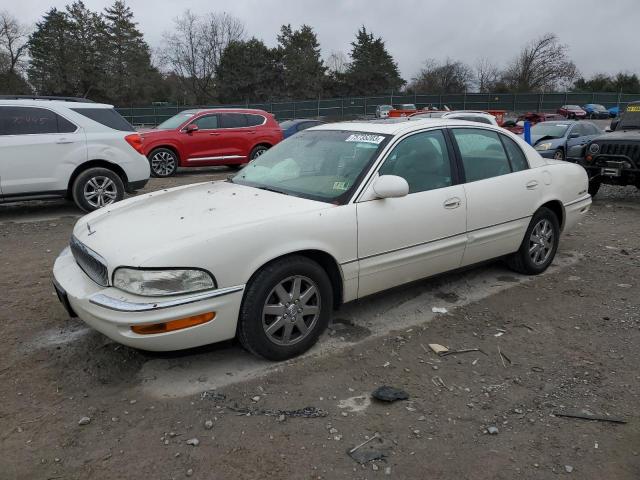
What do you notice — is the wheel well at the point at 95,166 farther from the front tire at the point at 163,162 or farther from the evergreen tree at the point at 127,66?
the evergreen tree at the point at 127,66

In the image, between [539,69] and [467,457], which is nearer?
Result: [467,457]

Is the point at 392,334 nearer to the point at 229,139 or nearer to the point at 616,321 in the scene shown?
the point at 616,321

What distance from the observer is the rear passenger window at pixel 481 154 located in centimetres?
455

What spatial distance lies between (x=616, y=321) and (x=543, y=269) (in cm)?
116

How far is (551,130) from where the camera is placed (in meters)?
14.4

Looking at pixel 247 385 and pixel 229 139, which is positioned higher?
pixel 229 139

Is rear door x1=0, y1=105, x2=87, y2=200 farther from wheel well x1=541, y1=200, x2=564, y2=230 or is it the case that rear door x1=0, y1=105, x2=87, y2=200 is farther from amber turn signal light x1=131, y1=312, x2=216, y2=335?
wheel well x1=541, y1=200, x2=564, y2=230

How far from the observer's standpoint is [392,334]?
402cm

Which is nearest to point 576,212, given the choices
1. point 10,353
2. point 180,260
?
point 180,260

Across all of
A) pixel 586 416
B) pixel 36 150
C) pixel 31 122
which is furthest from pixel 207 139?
pixel 586 416

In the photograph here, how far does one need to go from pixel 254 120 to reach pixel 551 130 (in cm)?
807

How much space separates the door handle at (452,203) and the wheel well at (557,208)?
4.77ft

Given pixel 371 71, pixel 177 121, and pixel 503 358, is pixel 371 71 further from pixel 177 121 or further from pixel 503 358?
pixel 503 358

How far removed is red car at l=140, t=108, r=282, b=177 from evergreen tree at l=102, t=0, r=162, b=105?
141ft
